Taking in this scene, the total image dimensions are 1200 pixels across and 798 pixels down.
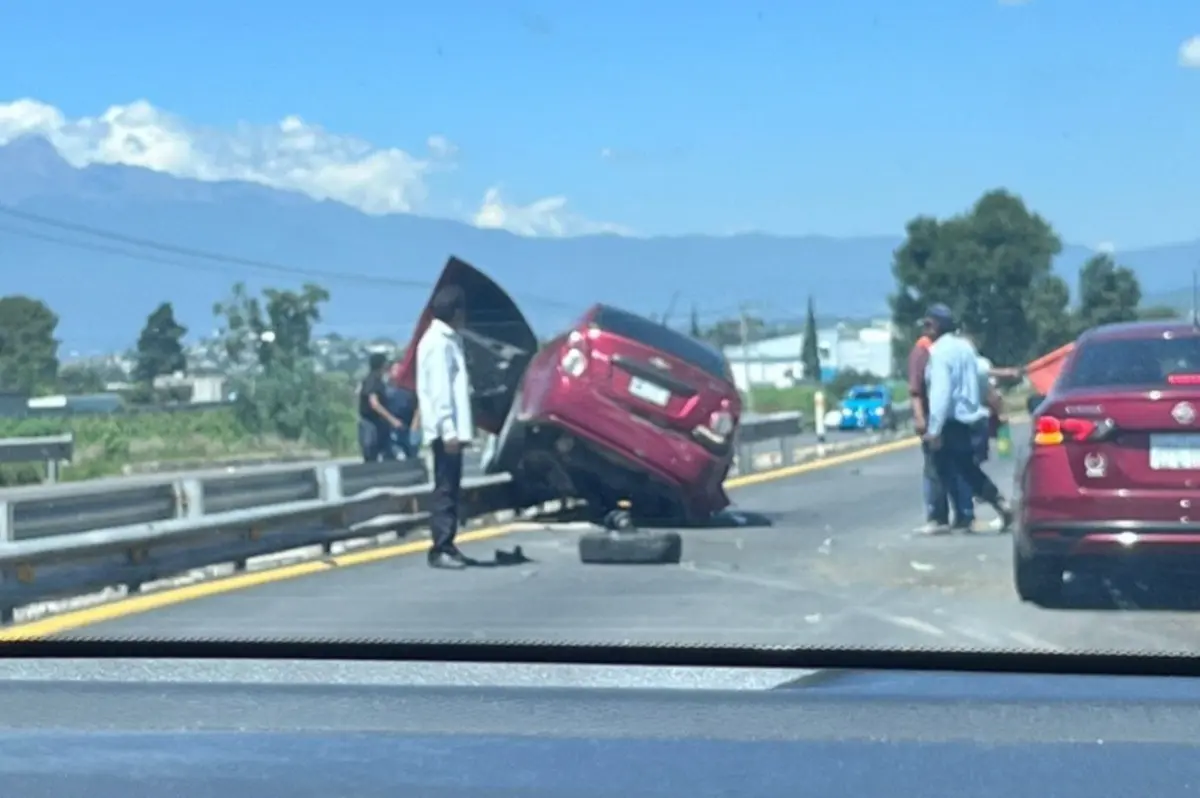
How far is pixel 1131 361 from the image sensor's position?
17.6 ft

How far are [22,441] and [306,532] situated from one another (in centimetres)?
97

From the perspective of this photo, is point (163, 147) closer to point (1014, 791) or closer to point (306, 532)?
point (306, 532)

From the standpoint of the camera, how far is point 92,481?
614cm

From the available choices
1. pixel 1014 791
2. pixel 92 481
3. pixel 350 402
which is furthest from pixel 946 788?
pixel 92 481

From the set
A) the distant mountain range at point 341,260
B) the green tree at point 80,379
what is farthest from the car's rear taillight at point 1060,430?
the green tree at point 80,379

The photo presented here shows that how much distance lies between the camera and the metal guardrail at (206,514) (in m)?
6.10

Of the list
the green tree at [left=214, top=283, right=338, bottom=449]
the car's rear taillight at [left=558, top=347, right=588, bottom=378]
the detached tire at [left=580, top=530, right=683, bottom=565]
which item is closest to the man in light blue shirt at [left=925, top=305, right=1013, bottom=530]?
the detached tire at [left=580, top=530, right=683, bottom=565]

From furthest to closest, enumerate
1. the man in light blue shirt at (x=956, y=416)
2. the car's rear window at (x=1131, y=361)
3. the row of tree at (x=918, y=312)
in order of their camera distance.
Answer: the man in light blue shirt at (x=956, y=416) < the row of tree at (x=918, y=312) < the car's rear window at (x=1131, y=361)

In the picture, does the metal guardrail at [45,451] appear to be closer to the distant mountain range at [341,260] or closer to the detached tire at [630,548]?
the distant mountain range at [341,260]

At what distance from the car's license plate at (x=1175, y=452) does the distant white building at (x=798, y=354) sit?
77 cm

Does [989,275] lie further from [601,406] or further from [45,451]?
[45,451]

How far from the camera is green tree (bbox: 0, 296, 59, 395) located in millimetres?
5891

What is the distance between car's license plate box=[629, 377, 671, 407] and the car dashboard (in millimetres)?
798

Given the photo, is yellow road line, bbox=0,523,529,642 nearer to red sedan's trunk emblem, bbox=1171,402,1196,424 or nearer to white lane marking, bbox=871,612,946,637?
white lane marking, bbox=871,612,946,637
